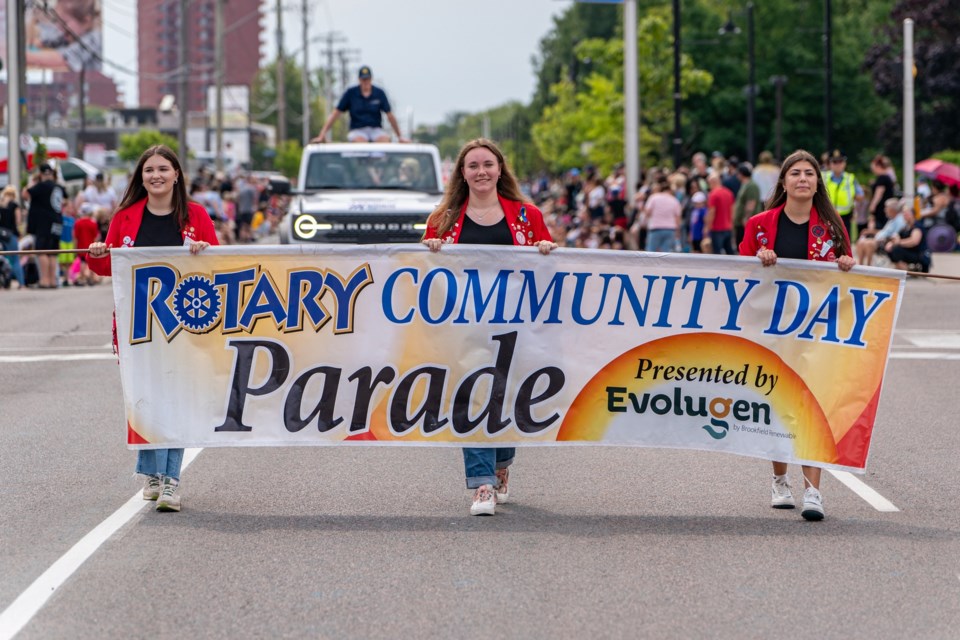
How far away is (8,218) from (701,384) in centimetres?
1983

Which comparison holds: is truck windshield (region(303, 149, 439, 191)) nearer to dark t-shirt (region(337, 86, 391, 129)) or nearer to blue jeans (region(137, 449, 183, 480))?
dark t-shirt (region(337, 86, 391, 129))

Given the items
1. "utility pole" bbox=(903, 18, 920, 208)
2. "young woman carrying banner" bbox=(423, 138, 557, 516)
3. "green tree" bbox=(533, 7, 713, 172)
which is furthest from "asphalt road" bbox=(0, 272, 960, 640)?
"green tree" bbox=(533, 7, 713, 172)

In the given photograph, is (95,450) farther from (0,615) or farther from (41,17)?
(41,17)

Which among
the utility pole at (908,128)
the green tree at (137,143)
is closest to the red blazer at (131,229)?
the utility pole at (908,128)

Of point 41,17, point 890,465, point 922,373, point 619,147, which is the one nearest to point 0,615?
point 890,465

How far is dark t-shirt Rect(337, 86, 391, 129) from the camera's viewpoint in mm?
20156

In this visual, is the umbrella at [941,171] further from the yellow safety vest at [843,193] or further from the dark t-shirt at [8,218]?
the dark t-shirt at [8,218]

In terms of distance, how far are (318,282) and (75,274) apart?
66.7 ft

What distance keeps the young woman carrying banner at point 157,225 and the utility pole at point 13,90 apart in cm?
2700

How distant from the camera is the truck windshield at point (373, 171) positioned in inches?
752

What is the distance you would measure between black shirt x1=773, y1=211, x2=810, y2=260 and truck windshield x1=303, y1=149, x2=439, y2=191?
1105cm

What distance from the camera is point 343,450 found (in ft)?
33.9

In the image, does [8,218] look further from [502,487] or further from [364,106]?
[502,487]

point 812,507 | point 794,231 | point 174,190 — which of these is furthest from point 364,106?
point 812,507
